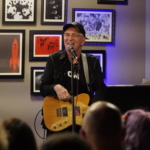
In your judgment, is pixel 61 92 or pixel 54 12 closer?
pixel 61 92

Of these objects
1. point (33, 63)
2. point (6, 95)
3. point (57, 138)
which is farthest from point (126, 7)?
point (57, 138)

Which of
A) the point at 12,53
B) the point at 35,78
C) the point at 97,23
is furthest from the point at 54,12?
the point at 35,78

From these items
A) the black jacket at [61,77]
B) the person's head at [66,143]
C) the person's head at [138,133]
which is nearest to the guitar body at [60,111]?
the black jacket at [61,77]

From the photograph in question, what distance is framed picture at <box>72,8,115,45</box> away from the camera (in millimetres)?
4438

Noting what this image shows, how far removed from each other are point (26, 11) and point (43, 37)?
46cm

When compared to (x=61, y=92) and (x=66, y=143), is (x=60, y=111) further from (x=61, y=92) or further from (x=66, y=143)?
(x=66, y=143)

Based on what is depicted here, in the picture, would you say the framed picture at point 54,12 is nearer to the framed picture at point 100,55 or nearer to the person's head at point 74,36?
the framed picture at point 100,55

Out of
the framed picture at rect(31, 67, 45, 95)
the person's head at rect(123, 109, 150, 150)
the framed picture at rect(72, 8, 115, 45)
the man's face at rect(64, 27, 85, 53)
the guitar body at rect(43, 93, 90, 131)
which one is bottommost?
the guitar body at rect(43, 93, 90, 131)

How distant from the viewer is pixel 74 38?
10.9 feet

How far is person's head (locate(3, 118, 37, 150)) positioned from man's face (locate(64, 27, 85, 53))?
214cm

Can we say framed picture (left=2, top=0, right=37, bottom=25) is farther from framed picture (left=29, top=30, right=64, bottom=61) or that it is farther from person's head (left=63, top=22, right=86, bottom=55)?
person's head (left=63, top=22, right=86, bottom=55)

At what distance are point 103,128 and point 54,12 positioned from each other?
3499 mm

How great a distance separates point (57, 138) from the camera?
0.94 metres

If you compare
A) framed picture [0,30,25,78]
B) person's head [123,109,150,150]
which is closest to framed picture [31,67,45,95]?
framed picture [0,30,25,78]
